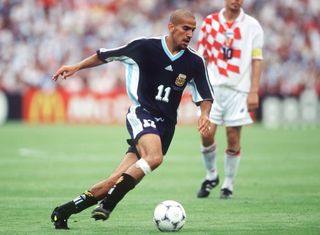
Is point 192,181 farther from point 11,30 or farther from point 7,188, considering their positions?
point 11,30

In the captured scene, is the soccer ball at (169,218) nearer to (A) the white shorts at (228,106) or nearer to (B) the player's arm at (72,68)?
(B) the player's arm at (72,68)

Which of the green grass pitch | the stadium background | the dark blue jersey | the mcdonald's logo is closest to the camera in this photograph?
the dark blue jersey

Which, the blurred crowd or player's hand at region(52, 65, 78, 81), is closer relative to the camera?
player's hand at region(52, 65, 78, 81)

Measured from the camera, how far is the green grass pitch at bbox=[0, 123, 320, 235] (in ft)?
30.1

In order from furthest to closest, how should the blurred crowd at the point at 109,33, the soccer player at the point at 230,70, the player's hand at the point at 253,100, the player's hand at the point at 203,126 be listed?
the blurred crowd at the point at 109,33 → the soccer player at the point at 230,70 → the player's hand at the point at 253,100 → the player's hand at the point at 203,126

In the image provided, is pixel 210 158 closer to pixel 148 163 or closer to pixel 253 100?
pixel 253 100

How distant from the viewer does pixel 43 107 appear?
31031mm

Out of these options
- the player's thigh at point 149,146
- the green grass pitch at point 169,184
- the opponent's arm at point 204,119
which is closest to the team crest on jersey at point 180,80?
the opponent's arm at point 204,119

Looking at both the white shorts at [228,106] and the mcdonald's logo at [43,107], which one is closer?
the white shorts at [228,106]

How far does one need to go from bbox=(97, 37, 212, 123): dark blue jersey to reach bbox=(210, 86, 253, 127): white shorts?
3050mm

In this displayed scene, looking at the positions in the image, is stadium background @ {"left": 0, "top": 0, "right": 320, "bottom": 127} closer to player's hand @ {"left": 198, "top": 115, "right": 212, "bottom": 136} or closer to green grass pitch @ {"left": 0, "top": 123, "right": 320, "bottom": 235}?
green grass pitch @ {"left": 0, "top": 123, "right": 320, "bottom": 235}

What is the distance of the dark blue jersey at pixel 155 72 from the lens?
9.05 m

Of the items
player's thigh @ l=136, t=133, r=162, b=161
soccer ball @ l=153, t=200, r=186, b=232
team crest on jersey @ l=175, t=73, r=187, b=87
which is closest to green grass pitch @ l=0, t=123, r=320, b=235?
soccer ball @ l=153, t=200, r=186, b=232

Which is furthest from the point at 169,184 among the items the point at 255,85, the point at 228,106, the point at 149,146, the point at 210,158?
the point at 149,146
